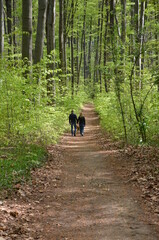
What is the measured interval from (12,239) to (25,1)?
887 cm

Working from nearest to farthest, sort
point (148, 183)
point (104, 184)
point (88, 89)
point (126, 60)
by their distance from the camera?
1. point (148, 183)
2. point (104, 184)
3. point (126, 60)
4. point (88, 89)

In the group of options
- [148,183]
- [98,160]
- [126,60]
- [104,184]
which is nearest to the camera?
[148,183]

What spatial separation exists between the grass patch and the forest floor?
0.81 feet

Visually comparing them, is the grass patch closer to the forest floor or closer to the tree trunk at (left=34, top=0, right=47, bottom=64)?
the forest floor

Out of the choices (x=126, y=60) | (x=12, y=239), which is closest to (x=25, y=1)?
(x=126, y=60)

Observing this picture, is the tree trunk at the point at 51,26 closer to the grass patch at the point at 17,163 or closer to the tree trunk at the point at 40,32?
the tree trunk at the point at 40,32

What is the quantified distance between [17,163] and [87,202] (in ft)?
8.70

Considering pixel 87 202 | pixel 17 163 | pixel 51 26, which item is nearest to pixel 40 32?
pixel 51 26

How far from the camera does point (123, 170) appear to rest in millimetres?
8398

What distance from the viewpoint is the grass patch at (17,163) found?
655 centimetres

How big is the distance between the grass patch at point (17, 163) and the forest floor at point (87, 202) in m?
0.25

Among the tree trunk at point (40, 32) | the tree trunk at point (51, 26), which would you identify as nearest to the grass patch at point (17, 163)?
the tree trunk at point (40, 32)

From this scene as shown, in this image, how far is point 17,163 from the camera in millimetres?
7668

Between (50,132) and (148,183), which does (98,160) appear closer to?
(50,132)
